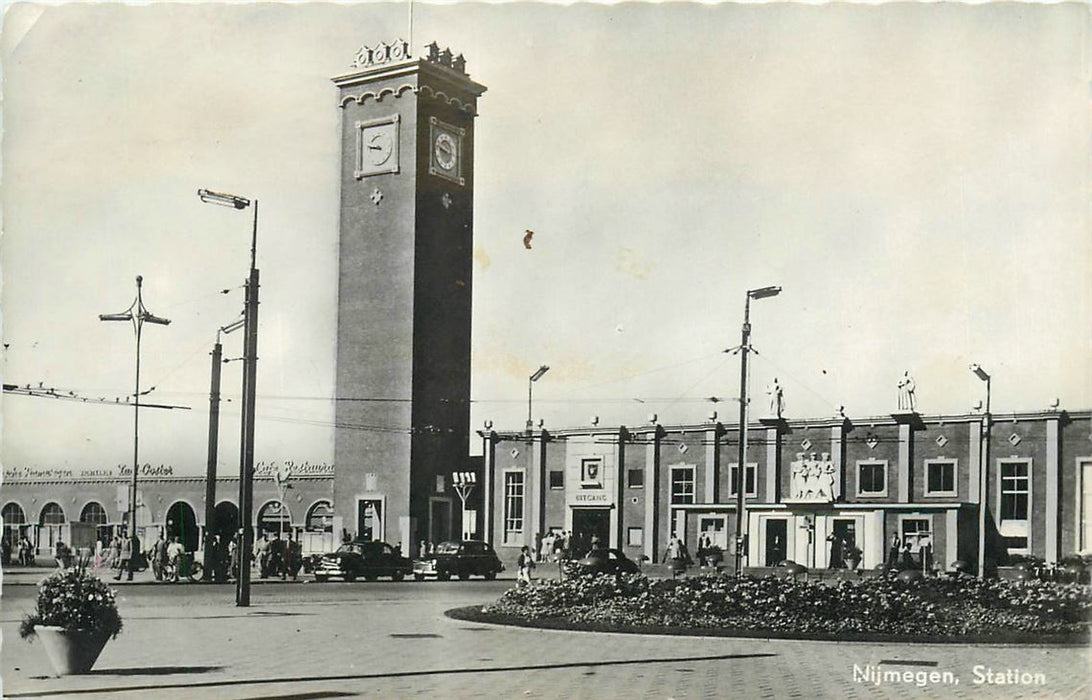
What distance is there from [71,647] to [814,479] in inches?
592

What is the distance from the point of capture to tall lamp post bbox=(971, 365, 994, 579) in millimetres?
19625

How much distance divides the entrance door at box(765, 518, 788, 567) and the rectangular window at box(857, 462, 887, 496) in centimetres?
165

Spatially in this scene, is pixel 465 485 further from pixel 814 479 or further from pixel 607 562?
pixel 814 479

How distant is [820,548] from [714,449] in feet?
8.99

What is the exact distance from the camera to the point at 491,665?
1698cm

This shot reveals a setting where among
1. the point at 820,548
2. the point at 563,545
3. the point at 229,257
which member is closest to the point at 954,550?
the point at 820,548

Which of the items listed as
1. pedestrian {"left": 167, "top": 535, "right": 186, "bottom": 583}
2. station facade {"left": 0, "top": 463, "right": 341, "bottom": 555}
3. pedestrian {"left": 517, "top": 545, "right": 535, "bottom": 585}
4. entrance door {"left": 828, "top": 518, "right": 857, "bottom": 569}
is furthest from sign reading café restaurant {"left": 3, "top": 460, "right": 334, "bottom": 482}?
entrance door {"left": 828, "top": 518, "right": 857, "bottom": 569}

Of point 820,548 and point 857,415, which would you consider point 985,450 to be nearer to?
point 857,415

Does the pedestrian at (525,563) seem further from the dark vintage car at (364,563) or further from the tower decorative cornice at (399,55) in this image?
the tower decorative cornice at (399,55)

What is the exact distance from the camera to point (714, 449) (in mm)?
25844

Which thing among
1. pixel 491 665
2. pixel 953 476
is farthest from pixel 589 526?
pixel 491 665

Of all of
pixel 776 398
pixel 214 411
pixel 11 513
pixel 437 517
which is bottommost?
pixel 437 517

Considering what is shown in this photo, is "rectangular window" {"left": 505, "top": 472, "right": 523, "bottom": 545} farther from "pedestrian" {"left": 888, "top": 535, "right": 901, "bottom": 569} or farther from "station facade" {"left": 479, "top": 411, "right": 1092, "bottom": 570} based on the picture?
"pedestrian" {"left": 888, "top": 535, "right": 901, "bottom": 569}

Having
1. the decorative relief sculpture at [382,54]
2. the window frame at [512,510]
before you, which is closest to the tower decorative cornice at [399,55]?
the decorative relief sculpture at [382,54]
